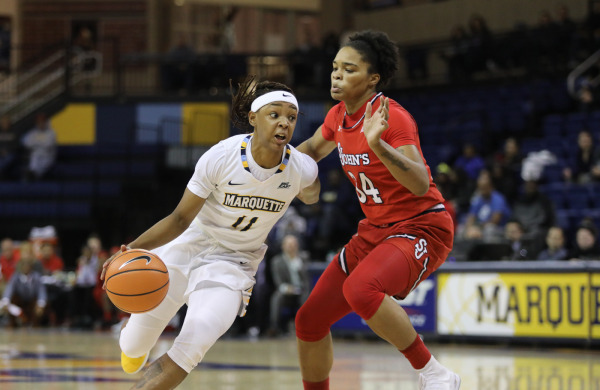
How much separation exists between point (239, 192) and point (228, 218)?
0.18 m

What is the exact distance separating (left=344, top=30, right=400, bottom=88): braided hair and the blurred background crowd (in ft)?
22.9

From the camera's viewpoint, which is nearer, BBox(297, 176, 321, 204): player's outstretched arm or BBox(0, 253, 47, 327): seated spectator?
BBox(297, 176, 321, 204): player's outstretched arm

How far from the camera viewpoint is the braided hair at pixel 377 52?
17.7 ft

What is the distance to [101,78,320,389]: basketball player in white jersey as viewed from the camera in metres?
5.30

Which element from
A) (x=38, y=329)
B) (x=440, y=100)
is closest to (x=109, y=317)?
(x=38, y=329)

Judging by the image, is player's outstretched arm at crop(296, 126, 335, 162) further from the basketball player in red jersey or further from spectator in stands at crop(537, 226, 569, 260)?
spectator in stands at crop(537, 226, 569, 260)

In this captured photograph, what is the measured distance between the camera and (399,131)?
5230 millimetres

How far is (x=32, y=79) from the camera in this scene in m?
23.2

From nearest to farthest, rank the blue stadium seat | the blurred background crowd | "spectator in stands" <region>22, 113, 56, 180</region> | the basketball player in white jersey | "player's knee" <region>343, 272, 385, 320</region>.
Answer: "player's knee" <region>343, 272, 385, 320</region> < the basketball player in white jersey < the blurred background crowd < the blue stadium seat < "spectator in stands" <region>22, 113, 56, 180</region>

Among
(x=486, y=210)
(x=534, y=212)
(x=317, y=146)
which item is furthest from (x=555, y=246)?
(x=317, y=146)

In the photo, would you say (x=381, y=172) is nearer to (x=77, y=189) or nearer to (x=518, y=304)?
(x=518, y=304)

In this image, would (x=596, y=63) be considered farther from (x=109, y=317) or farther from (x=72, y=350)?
(x=72, y=350)

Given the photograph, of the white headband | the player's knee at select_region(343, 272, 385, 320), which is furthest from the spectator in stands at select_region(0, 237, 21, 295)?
the player's knee at select_region(343, 272, 385, 320)

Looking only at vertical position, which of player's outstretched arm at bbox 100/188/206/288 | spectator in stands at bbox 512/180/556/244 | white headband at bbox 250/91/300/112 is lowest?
spectator in stands at bbox 512/180/556/244
